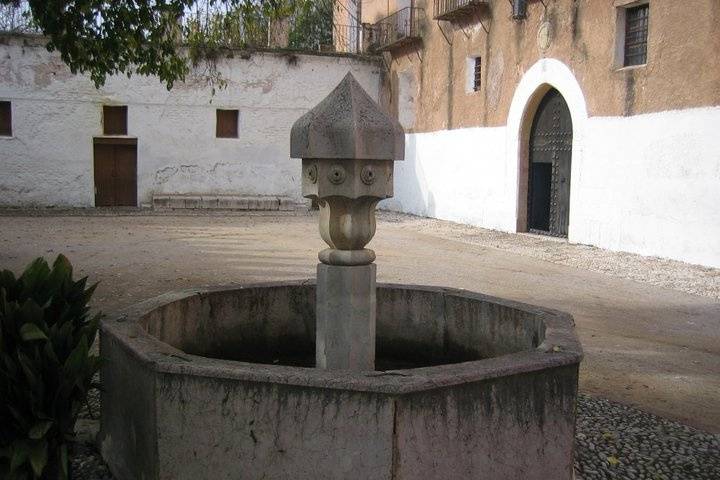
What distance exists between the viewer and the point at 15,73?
20.4 m

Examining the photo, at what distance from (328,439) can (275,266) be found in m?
7.79

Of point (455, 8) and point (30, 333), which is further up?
point (455, 8)

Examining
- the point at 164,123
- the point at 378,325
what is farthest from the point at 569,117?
the point at 164,123

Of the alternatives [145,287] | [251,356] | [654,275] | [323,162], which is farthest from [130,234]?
[323,162]

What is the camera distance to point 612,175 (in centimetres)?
1301

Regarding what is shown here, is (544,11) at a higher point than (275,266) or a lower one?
higher

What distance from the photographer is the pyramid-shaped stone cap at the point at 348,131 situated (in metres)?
3.35

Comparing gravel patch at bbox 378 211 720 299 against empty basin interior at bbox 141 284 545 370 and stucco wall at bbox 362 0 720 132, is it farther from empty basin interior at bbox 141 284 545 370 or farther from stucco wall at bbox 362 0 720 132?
empty basin interior at bbox 141 284 545 370

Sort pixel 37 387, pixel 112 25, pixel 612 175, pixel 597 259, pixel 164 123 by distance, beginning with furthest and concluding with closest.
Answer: pixel 164 123, pixel 612 175, pixel 597 259, pixel 112 25, pixel 37 387

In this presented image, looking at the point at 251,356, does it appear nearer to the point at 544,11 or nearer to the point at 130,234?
the point at 130,234

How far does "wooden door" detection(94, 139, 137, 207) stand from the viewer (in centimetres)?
2152

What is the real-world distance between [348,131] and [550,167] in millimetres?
13097

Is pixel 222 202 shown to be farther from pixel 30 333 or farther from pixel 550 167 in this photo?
pixel 30 333

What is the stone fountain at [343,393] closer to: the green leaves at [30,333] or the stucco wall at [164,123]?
the green leaves at [30,333]
